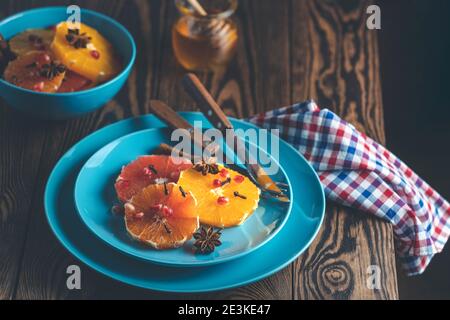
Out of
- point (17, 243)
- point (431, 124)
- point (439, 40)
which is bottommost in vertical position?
point (431, 124)

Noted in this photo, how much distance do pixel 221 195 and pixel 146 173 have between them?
6.5 inches

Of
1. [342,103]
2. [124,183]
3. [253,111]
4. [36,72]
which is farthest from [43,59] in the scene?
[342,103]

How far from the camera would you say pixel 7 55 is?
1.67 m

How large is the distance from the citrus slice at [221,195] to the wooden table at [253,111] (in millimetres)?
137

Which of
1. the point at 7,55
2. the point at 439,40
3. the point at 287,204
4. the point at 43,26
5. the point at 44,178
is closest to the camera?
the point at 287,204

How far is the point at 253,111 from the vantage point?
1.76 m

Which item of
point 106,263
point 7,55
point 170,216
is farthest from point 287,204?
point 7,55

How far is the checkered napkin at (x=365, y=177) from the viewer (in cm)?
152

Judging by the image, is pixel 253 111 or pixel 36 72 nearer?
pixel 36 72

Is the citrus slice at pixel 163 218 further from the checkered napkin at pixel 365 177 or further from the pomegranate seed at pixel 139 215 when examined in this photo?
the checkered napkin at pixel 365 177

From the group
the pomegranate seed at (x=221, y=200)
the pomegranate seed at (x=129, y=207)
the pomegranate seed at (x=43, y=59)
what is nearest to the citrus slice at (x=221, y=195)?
the pomegranate seed at (x=221, y=200)

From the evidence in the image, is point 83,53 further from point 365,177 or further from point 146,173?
point 365,177

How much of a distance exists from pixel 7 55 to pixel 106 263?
2.07 ft

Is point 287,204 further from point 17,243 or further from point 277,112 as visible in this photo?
point 17,243
